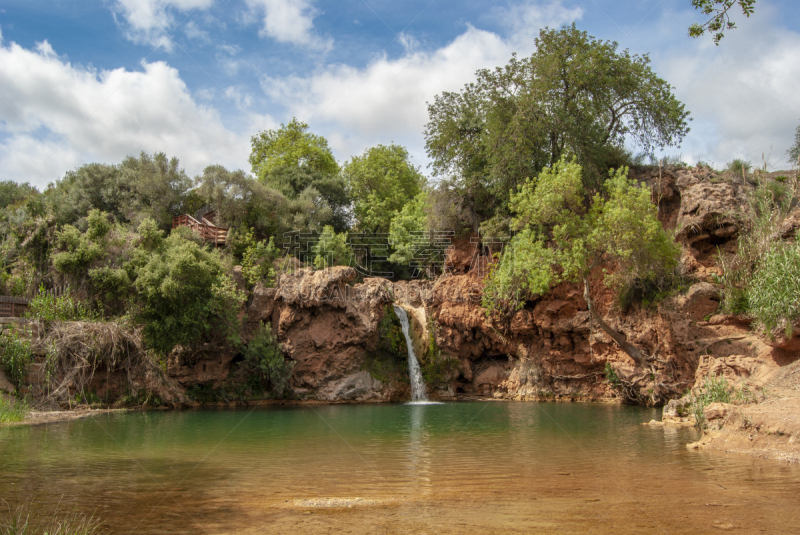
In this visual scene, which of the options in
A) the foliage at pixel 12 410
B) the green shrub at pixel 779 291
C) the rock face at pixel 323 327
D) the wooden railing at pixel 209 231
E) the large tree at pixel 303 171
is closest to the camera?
the green shrub at pixel 779 291

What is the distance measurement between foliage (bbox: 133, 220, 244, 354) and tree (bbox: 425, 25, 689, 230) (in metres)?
14.8

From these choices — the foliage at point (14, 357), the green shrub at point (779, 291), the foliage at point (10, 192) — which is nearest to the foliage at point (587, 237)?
the green shrub at point (779, 291)

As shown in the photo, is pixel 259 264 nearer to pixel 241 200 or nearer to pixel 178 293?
pixel 241 200

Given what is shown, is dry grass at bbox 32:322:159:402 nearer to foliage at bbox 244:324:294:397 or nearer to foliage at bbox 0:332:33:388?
foliage at bbox 0:332:33:388

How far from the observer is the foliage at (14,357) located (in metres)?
20.3

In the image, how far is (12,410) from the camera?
1780 cm

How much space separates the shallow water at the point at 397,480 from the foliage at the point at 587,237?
8.77 metres

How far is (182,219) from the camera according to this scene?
37.3 m

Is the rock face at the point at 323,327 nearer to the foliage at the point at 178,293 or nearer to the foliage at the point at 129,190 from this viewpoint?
the foliage at the point at 178,293

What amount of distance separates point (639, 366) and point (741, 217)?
7675 millimetres

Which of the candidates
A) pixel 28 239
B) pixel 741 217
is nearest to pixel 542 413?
pixel 741 217

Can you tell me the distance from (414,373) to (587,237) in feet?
38.6

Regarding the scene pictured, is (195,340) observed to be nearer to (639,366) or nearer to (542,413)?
(542,413)

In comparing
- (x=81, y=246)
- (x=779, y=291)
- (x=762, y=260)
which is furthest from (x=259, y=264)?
(x=779, y=291)
